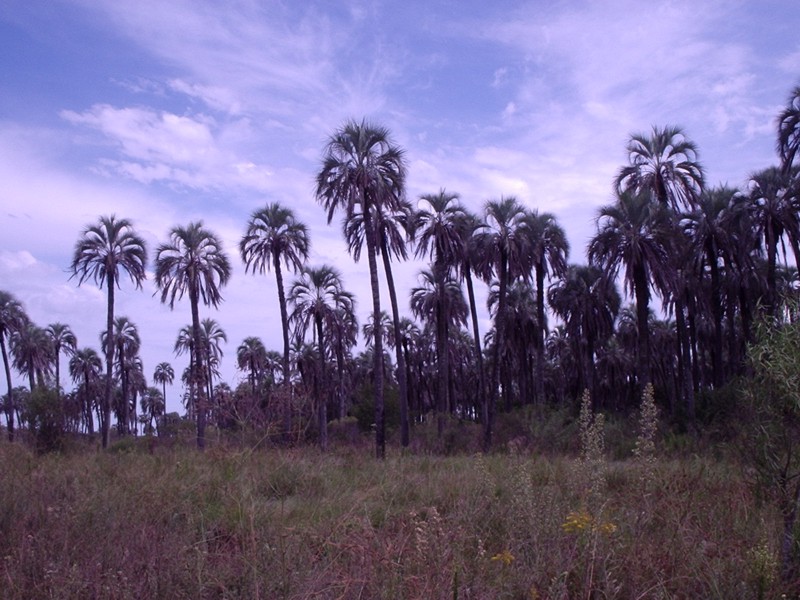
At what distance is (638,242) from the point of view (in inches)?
1041

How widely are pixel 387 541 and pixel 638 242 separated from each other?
2189 cm

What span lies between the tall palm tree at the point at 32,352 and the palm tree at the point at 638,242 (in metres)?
42.1

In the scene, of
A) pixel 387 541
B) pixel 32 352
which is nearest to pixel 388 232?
pixel 387 541

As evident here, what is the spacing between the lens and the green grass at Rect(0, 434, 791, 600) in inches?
223

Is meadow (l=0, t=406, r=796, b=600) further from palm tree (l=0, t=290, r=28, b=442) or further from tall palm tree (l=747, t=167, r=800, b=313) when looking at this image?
→ palm tree (l=0, t=290, r=28, b=442)

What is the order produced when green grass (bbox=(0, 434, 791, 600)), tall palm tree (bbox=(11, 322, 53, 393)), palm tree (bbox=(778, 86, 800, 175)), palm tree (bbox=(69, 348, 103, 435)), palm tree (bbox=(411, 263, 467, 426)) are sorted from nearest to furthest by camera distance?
green grass (bbox=(0, 434, 791, 600)), palm tree (bbox=(778, 86, 800, 175)), palm tree (bbox=(411, 263, 467, 426)), tall palm tree (bbox=(11, 322, 53, 393)), palm tree (bbox=(69, 348, 103, 435))

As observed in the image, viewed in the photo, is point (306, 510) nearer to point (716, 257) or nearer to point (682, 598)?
point (682, 598)

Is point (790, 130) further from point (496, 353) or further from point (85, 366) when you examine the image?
point (85, 366)

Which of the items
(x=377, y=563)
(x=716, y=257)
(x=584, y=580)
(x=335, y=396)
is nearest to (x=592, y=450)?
(x=584, y=580)

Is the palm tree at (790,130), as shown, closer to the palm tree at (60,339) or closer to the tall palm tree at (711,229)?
the tall palm tree at (711,229)

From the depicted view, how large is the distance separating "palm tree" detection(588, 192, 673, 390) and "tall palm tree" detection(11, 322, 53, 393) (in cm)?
4214

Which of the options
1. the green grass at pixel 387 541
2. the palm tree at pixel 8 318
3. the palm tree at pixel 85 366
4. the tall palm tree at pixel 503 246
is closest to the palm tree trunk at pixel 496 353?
the tall palm tree at pixel 503 246

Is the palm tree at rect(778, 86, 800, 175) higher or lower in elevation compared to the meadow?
higher

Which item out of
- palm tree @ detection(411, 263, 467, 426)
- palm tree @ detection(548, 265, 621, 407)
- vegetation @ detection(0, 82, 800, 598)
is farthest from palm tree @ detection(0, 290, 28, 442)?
palm tree @ detection(548, 265, 621, 407)
